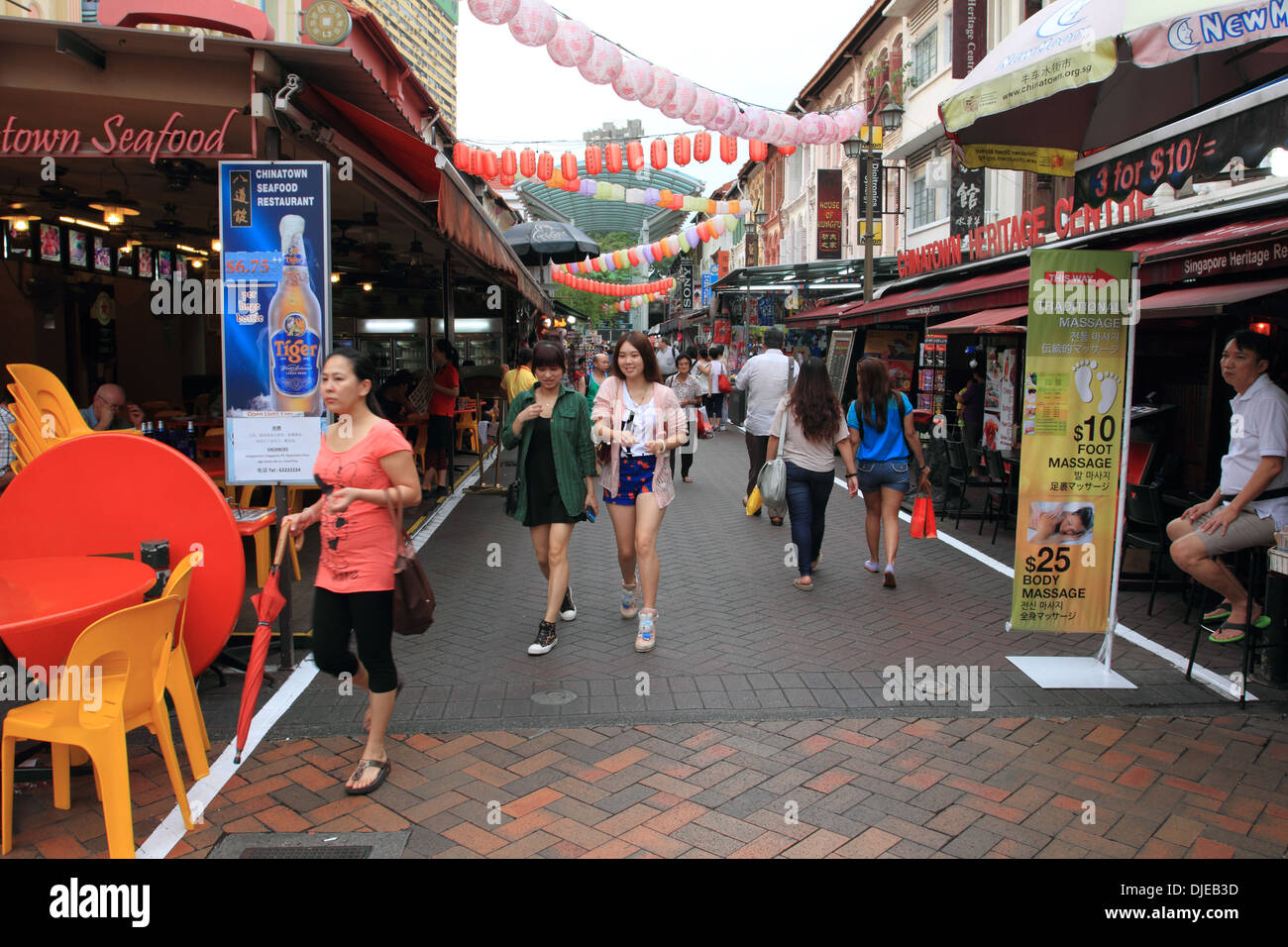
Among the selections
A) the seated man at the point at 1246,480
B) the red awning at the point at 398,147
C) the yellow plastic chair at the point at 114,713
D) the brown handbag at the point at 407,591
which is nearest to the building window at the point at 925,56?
the red awning at the point at 398,147

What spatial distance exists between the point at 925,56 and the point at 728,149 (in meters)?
9.61

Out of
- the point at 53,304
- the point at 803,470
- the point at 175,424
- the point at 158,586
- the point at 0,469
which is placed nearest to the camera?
the point at 158,586

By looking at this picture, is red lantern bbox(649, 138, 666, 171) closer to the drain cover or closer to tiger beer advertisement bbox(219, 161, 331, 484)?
tiger beer advertisement bbox(219, 161, 331, 484)

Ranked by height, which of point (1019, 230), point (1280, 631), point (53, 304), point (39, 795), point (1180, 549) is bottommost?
point (39, 795)

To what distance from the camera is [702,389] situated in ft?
40.1

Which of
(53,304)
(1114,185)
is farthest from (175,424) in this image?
(1114,185)

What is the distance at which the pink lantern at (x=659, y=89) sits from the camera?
959 cm

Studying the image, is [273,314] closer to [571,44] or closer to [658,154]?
[571,44]

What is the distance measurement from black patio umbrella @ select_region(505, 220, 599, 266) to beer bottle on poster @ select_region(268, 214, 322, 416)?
1045 centimetres

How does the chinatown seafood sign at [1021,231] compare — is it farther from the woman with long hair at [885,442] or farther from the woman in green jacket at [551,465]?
the woman in green jacket at [551,465]

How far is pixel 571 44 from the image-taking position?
28.0ft

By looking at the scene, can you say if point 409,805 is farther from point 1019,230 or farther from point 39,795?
point 1019,230

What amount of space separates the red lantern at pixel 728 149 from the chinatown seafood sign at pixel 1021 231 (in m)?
3.81
